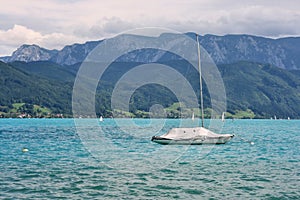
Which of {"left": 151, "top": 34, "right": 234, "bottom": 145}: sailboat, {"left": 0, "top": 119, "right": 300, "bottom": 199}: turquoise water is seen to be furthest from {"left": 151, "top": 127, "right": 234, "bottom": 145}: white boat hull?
{"left": 0, "top": 119, "right": 300, "bottom": 199}: turquoise water

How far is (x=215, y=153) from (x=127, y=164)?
23551 mm

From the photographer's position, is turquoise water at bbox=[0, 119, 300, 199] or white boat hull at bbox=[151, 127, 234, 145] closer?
turquoise water at bbox=[0, 119, 300, 199]

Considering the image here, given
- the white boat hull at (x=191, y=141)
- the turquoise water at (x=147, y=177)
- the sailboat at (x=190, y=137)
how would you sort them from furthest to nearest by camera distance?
the white boat hull at (x=191, y=141), the sailboat at (x=190, y=137), the turquoise water at (x=147, y=177)

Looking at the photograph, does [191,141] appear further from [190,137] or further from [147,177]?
[147,177]

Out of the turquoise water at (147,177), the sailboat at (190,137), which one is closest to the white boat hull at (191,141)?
the sailboat at (190,137)

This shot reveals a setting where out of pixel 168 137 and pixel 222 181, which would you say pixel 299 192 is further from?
pixel 168 137

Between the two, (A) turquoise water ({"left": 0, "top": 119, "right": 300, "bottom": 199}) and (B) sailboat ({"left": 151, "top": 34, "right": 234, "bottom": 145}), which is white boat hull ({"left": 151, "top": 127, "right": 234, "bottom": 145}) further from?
(A) turquoise water ({"left": 0, "top": 119, "right": 300, "bottom": 199})

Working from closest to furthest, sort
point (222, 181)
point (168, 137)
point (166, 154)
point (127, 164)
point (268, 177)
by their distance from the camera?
point (222, 181), point (268, 177), point (127, 164), point (166, 154), point (168, 137)

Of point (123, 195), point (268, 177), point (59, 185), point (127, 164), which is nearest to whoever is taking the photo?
point (123, 195)

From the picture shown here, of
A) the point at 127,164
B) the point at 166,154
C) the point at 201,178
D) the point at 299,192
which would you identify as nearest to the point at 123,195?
the point at 201,178

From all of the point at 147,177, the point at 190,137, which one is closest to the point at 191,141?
the point at 190,137

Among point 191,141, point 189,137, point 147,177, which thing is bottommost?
point 147,177

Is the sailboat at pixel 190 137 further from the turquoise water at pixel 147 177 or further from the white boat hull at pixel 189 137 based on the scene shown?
the turquoise water at pixel 147 177

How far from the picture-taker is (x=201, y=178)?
4847cm
